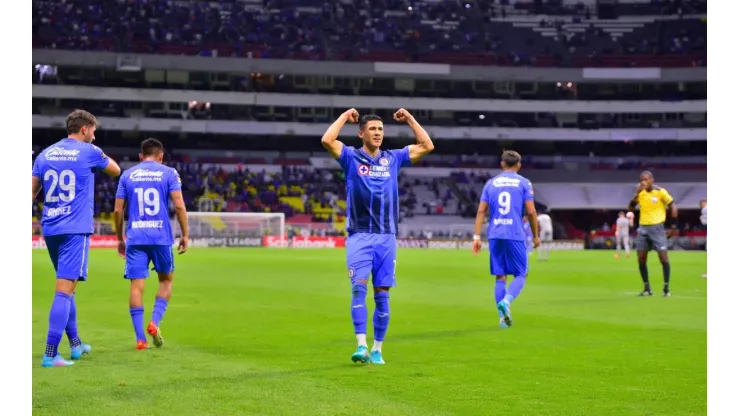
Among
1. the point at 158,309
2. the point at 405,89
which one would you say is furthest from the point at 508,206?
the point at 405,89

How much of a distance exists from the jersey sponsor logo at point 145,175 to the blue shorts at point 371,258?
8.78 feet

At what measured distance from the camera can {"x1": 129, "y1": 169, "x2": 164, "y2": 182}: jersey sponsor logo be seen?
1140 cm

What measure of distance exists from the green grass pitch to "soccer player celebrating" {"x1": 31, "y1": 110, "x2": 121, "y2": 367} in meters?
0.75

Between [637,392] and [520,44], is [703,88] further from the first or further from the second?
[637,392]

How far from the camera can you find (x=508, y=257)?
46.9 ft

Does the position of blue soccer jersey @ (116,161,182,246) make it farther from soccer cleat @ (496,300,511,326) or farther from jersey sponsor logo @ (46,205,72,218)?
soccer cleat @ (496,300,511,326)

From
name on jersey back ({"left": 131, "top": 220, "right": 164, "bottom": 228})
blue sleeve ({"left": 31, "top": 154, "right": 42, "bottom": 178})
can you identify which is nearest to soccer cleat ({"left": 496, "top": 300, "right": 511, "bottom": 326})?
name on jersey back ({"left": 131, "top": 220, "right": 164, "bottom": 228})

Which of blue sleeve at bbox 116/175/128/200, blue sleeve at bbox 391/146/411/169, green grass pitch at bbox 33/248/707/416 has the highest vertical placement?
blue sleeve at bbox 391/146/411/169

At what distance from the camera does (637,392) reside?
8305mm

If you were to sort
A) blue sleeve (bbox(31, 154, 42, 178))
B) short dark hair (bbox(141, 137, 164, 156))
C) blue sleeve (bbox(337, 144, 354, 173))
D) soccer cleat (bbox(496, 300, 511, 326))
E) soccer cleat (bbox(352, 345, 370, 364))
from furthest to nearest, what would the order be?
soccer cleat (bbox(496, 300, 511, 326)), short dark hair (bbox(141, 137, 164, 156)), blue sleeve (bbox(337, 144, 354, 173)), soccer cleat (bbox(352, 345, 370, 364)), blue sleeve (bbox(31, 154, 42, 178))

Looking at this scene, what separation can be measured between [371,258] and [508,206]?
4763 millimetres

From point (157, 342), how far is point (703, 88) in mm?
76281
